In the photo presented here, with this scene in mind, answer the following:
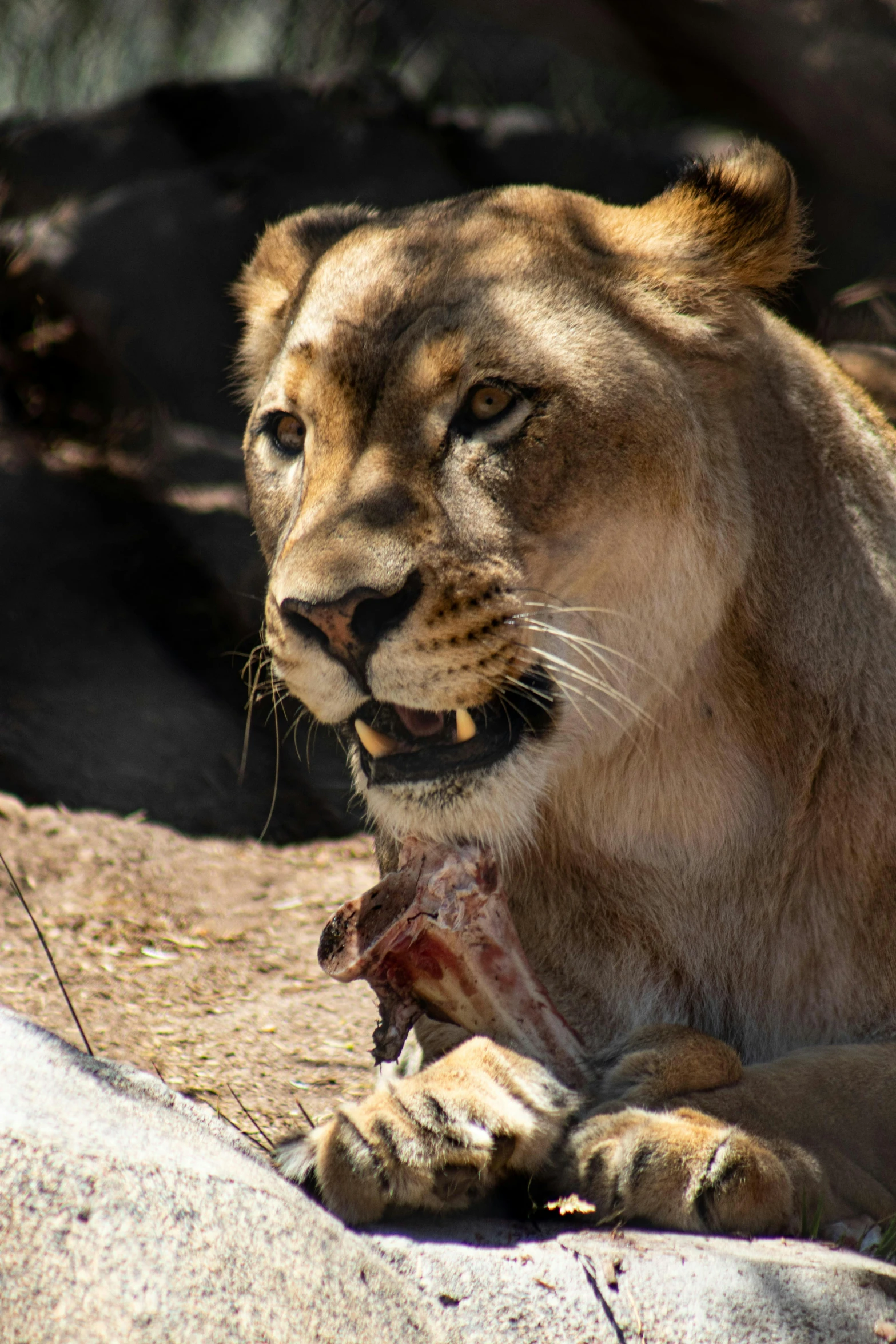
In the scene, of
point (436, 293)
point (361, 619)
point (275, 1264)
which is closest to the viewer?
point (275, 1264)

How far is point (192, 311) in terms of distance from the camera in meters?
5.07

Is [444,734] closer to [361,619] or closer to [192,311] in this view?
[361,619]

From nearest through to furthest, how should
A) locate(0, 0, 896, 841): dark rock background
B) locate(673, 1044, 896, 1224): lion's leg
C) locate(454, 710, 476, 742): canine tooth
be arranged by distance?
locate(673, 1044, 896, 1224): lion's leg, locate(454, 710, 476, 742): canine tooth, locate(0, 0, 896, 841): dark rock background

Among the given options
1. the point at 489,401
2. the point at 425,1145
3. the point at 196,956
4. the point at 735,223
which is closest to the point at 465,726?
the point at 489,401

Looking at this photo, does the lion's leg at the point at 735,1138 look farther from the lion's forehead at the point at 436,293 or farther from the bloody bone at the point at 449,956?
the lion's forehead at the point at 436,293

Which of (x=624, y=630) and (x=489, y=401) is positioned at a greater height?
(x=489, y=401)

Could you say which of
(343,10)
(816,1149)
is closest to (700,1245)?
(816,1149)

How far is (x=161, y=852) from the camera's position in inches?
147

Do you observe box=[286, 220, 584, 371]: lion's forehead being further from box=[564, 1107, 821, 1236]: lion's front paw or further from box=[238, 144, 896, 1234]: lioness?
box=[564, 1107, 821, 1236]: lion's front paw

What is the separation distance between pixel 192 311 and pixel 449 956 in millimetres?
3617

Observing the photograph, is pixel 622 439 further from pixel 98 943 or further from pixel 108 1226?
pixel 98 943

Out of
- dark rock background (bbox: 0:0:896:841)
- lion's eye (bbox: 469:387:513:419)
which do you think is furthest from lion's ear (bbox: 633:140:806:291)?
dark rock background (bbox: 0:0:896:841)

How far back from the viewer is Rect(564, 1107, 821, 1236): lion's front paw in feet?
5.48

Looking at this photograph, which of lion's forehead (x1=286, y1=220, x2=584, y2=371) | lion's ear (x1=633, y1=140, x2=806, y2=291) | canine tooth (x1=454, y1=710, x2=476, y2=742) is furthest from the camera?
lion's ear (x1=633, y1=140, x2=806, y2=291)
